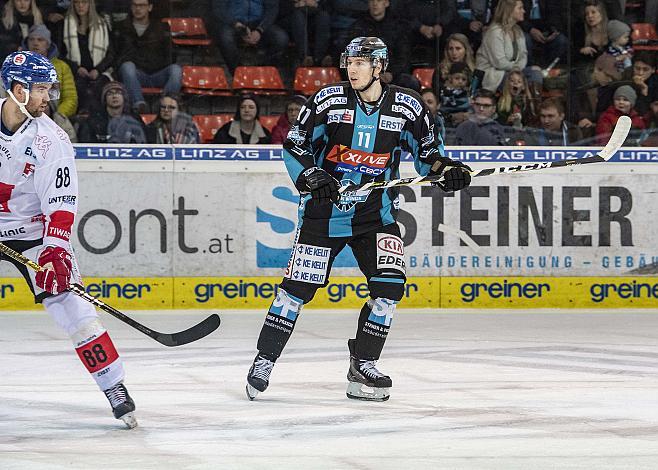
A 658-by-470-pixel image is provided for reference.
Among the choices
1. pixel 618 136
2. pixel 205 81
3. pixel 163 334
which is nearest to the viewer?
pixel 163 334

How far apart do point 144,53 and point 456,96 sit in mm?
1959

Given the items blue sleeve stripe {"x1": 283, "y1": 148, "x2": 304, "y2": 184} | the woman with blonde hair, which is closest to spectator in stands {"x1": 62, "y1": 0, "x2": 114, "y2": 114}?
the woman with blonde hair

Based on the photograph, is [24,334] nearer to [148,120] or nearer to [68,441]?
[148,120]

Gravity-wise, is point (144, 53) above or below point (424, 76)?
above

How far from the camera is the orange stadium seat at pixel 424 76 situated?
27.5ft

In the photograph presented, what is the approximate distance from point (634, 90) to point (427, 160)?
3953mm

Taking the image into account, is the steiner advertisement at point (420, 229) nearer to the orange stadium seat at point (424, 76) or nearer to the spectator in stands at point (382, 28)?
the orange stadium seat at point (424, 76)

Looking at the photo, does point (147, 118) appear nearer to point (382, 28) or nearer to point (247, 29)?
point (247, 29)

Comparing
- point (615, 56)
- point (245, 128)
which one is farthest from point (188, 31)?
point (615, 56)

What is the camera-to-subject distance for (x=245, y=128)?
833cm

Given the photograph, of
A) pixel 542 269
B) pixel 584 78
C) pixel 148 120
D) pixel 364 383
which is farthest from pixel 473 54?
pixel 364 383

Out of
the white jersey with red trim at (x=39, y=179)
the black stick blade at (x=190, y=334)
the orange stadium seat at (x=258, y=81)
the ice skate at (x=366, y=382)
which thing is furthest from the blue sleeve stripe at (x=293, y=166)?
the orange stadium seat at (x=258, y=81)

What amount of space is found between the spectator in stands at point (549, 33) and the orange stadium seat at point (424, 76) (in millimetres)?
652

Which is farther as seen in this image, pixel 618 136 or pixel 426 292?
pixel 426 292
